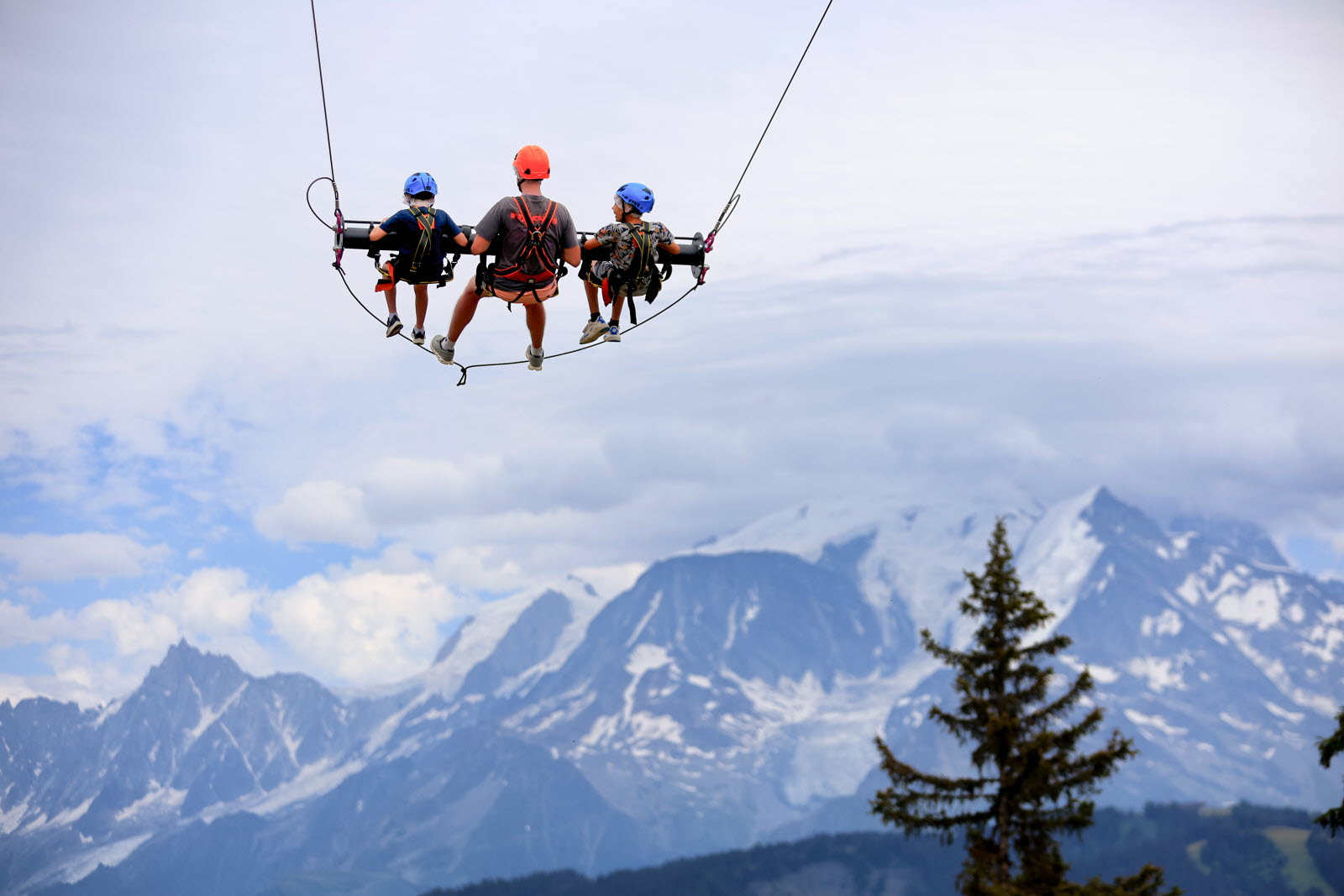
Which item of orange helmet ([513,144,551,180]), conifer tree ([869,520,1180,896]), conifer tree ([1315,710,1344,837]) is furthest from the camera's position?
conifer tree ([869,520,1180,896])

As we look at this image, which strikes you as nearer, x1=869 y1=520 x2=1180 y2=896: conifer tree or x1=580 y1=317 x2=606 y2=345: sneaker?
x1=580 y1=317 x2=606 y2=345: sneaker

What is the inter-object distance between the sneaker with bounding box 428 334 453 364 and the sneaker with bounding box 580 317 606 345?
2.28m

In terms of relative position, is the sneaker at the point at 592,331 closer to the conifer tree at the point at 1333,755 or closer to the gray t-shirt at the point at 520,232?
the gray t-shirt at the point at 520,232

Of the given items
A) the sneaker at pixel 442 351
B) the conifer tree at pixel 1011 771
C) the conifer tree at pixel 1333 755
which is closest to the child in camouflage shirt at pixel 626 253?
the sneaker at pixel 442 351

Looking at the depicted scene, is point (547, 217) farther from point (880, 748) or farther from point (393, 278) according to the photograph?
point (880, 748)

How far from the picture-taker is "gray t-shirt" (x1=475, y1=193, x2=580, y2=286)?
23.0 m

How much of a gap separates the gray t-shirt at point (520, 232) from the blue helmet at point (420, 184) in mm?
1612

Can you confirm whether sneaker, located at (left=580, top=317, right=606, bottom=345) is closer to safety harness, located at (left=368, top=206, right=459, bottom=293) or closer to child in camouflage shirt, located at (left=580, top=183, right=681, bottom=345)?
child in camouflage shirt, located at (left=580, top=183, right=681, bottom=345)

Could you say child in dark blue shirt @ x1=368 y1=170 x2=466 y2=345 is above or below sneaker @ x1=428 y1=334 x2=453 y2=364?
above

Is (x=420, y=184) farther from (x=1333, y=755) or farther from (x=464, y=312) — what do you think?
(x=1333, y=755)

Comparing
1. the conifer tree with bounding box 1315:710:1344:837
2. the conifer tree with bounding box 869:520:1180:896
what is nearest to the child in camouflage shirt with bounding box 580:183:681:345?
the conifer tree with bounding box 869:520:1180:896

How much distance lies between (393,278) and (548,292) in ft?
8.53

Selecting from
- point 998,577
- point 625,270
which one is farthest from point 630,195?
point 998,577

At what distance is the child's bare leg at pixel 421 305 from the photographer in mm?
24908
